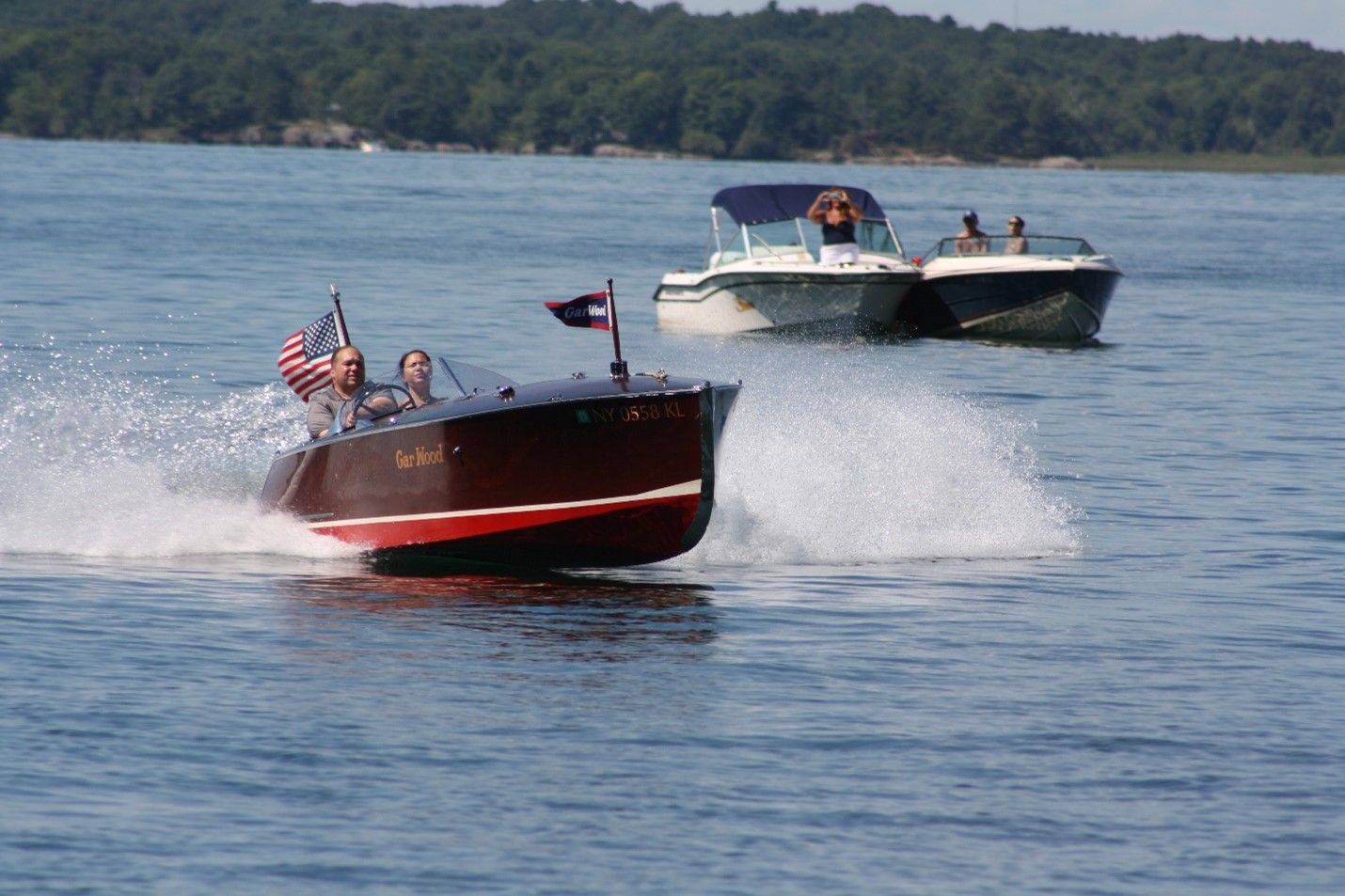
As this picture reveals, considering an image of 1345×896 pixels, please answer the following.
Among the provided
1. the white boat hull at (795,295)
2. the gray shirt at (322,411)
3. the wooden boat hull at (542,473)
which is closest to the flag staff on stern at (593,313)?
the wooden boat hull at (542,473)

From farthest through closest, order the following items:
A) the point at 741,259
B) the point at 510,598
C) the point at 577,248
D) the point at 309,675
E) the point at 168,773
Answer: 1. the point at 577,248
2. the point at 741,259
3. the point at 510,598
4. the point at 309,675
5. the point at 168,773

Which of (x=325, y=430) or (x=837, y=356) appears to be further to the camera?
(x=837, y=356)

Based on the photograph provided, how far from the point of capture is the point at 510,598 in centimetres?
1298

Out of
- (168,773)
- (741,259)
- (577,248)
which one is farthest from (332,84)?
(168,773)

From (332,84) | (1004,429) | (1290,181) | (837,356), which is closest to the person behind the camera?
(1004,429)

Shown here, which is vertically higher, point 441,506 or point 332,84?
point 332,84

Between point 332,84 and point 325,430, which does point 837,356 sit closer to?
point 325,430

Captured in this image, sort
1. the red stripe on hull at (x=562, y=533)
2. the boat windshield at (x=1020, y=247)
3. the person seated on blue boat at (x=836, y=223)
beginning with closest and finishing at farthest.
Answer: the red stripe on hull at (x=562, y=533) < the person seated on blue boat at (x=836, y=223) < the boat windshield at (x=1020, y=247)

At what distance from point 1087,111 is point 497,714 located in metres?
194

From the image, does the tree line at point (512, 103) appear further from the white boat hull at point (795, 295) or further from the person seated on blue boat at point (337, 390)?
the person seated on blue boat at point (337, 390)

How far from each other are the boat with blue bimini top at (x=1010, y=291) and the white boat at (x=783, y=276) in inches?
21.5

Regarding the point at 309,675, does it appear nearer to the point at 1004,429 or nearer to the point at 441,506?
the point at 441,506

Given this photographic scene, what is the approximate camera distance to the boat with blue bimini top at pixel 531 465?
1305cm

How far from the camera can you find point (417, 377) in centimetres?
1349
